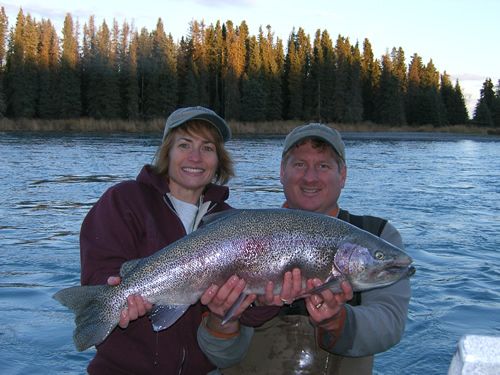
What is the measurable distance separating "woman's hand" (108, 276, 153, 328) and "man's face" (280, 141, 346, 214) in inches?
51.6

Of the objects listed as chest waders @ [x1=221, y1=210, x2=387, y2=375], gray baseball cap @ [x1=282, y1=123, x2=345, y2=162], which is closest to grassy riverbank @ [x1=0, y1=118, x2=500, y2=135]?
gray baseball cap @ [x1=282, y1=123, x2=345, y2=162]

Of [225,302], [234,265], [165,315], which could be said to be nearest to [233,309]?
[225,302]

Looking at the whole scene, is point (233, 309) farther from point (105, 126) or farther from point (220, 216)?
point (105, 126)

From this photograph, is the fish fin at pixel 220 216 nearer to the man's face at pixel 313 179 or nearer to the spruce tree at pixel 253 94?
the man's face at pixel 313 179

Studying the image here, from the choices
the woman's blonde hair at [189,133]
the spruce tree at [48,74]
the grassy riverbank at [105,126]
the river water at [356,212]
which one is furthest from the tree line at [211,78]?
the woman's blonde hair at [189,133]

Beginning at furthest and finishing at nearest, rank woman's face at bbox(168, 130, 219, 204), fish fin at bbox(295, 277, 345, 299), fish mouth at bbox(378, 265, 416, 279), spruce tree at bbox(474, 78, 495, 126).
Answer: spruce tree at bbox(474, 78, 495, 126)
woman's face at bbox(168, 130, 219, 204)
fish mouth at bbox(378, 265, 416, 279)
fish fin at bbox(295, 277, 345, 299)

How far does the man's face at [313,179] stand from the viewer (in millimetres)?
4035

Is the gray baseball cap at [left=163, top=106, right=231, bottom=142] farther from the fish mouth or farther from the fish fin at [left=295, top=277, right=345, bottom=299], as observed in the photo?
the fish mouth

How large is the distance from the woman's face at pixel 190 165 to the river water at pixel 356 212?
2394 mm

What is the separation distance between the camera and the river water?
5898 mm

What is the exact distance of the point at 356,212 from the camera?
44.0 feet

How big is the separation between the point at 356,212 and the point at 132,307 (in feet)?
34.5

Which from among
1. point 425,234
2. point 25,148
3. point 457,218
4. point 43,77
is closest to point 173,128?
point 425,234

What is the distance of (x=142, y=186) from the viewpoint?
12.8 ft
